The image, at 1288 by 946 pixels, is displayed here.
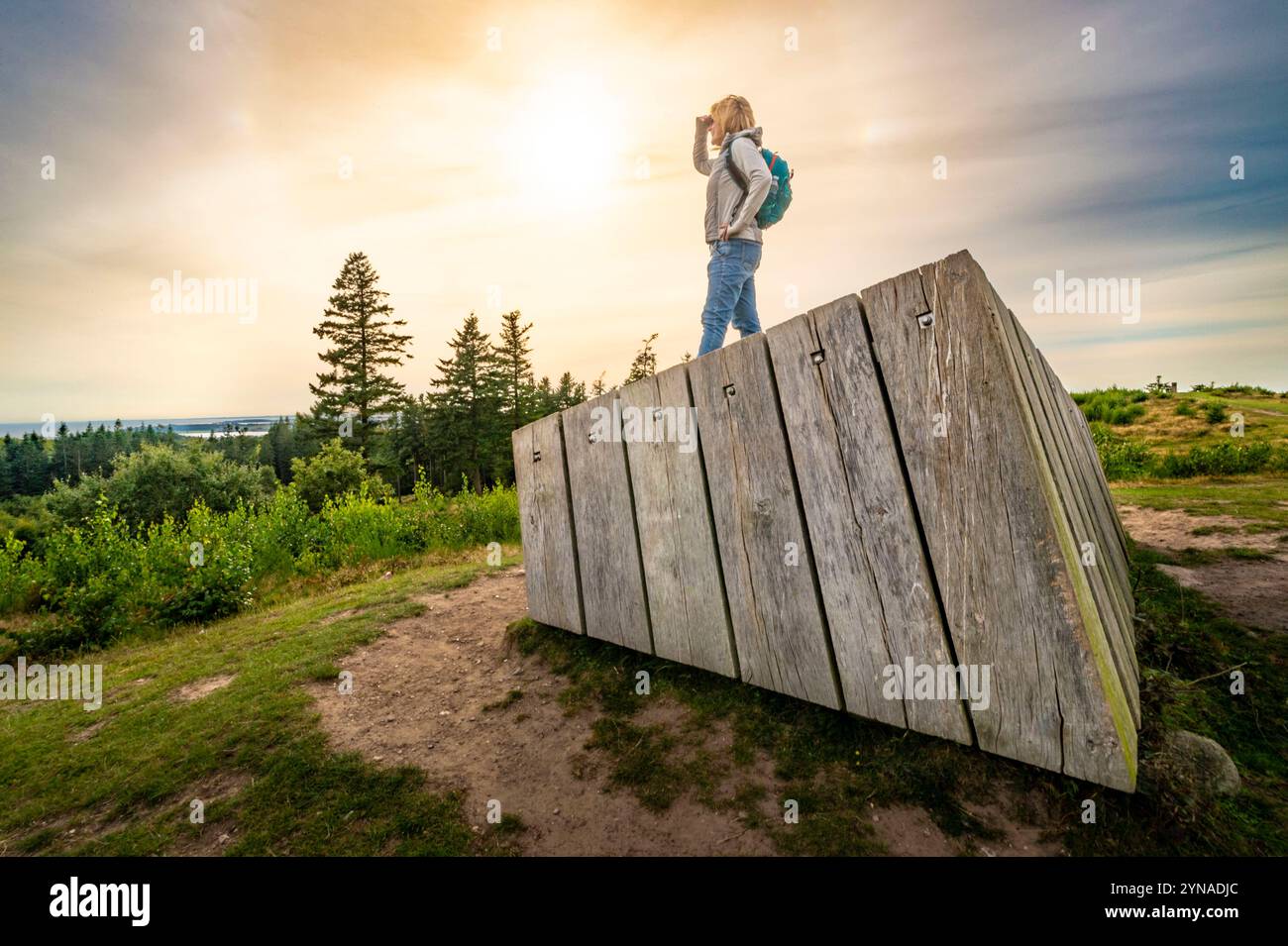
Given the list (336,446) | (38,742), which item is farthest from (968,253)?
(336,446)

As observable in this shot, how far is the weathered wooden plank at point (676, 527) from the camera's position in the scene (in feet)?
10.0

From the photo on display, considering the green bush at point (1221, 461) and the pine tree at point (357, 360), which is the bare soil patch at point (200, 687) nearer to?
the green bush at point (1221, 461)

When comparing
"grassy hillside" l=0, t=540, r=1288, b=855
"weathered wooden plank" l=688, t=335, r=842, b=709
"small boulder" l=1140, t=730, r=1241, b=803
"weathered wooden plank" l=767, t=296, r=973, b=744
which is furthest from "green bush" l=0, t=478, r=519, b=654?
"small boulder" l=1140, t=730, r=1241, b=803

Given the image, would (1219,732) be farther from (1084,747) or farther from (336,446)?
(336,446)

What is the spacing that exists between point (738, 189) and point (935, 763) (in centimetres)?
431

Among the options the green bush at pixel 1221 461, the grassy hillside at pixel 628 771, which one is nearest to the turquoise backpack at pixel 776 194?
the grassy hillside at pixel 628 771

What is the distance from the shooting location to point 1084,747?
1.92m

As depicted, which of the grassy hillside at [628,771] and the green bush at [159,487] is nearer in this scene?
the grassy hillside at [628,771]

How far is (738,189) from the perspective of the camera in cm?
450

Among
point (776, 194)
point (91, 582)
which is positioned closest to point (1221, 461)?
point (776, 194)

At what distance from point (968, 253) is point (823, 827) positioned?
230 cm

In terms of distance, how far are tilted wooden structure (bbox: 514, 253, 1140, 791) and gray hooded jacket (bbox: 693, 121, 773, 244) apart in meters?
2.01

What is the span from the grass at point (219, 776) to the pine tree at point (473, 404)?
47396 mm

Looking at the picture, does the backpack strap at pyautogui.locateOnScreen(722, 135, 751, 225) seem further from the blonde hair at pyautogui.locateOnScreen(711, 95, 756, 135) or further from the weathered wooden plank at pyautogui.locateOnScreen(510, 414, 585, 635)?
the weathered wooden plank at pyautogui.locateOnScreen(510, 414, 585, 635)
